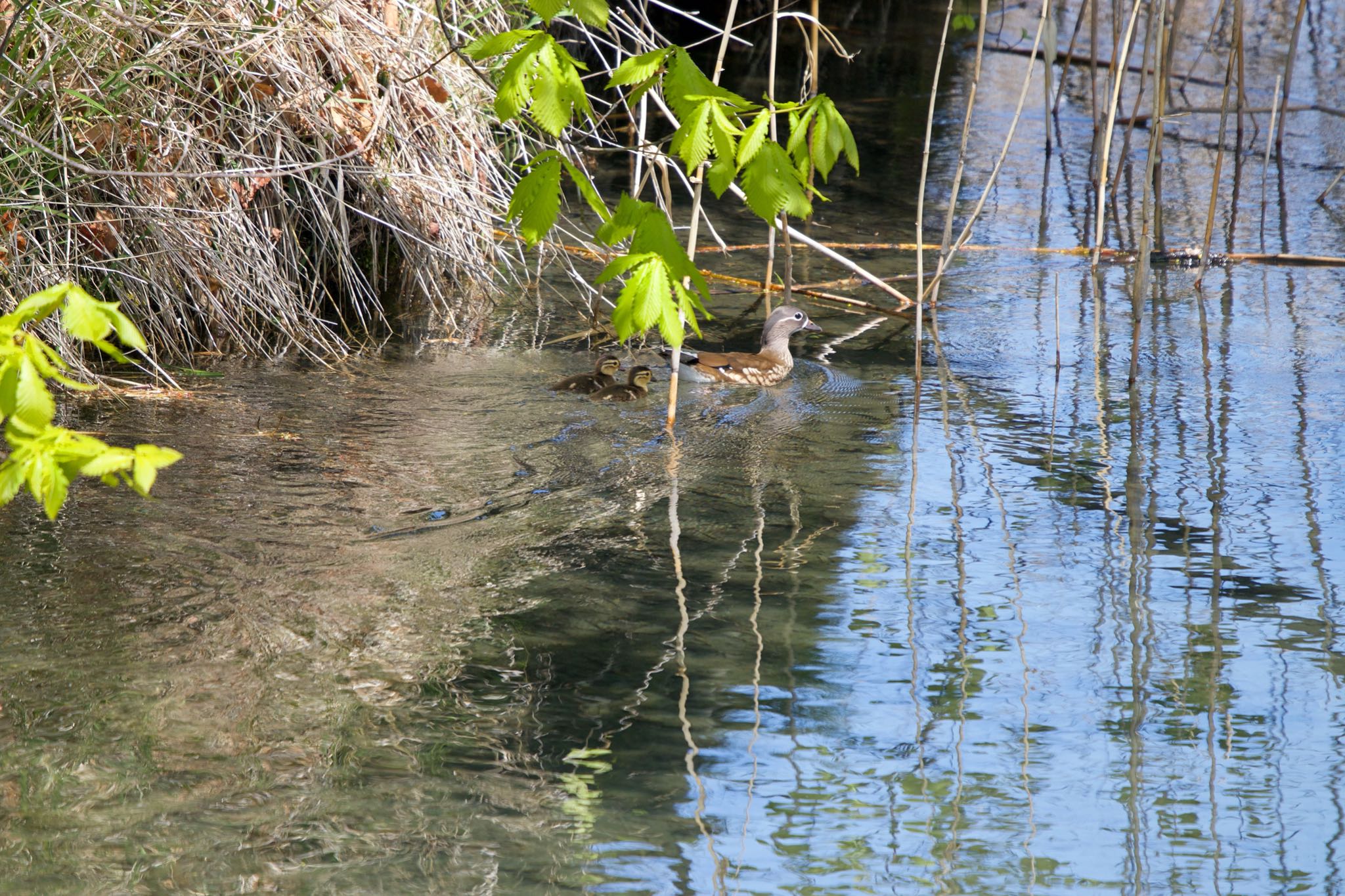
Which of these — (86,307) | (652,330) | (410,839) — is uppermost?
(86,307)

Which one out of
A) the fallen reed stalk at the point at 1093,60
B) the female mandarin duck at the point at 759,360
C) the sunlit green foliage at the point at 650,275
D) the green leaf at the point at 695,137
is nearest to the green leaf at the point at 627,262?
the sunlit green foliage at the point at 650,275

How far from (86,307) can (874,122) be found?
37.5ft

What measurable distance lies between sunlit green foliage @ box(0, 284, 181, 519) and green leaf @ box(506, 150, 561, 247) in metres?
2.20

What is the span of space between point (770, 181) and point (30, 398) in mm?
2371

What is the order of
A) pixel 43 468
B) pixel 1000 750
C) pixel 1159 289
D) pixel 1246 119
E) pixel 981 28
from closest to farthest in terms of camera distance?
pixel 43 468 < pixel 1000 750 < pixel 981 28 < pixel 1159 289 < pixel 1246 119

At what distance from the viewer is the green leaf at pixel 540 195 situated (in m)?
4.73

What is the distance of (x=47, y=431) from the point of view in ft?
8.55

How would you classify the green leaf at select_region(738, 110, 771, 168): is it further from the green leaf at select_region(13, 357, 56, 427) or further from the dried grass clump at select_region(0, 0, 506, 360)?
the dried grass clump at select_region(0, 0, 506, 360)

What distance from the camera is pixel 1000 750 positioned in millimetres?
3775

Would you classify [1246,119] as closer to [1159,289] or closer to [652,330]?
[1159,289]

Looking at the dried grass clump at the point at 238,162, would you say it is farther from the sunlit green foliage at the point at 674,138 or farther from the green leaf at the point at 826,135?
the green leaf at the point at 826,135

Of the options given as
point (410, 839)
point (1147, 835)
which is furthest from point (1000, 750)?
point (410, 839)

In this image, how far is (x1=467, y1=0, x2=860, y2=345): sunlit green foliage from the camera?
13.8 feet

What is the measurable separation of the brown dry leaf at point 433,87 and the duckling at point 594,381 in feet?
5.89
